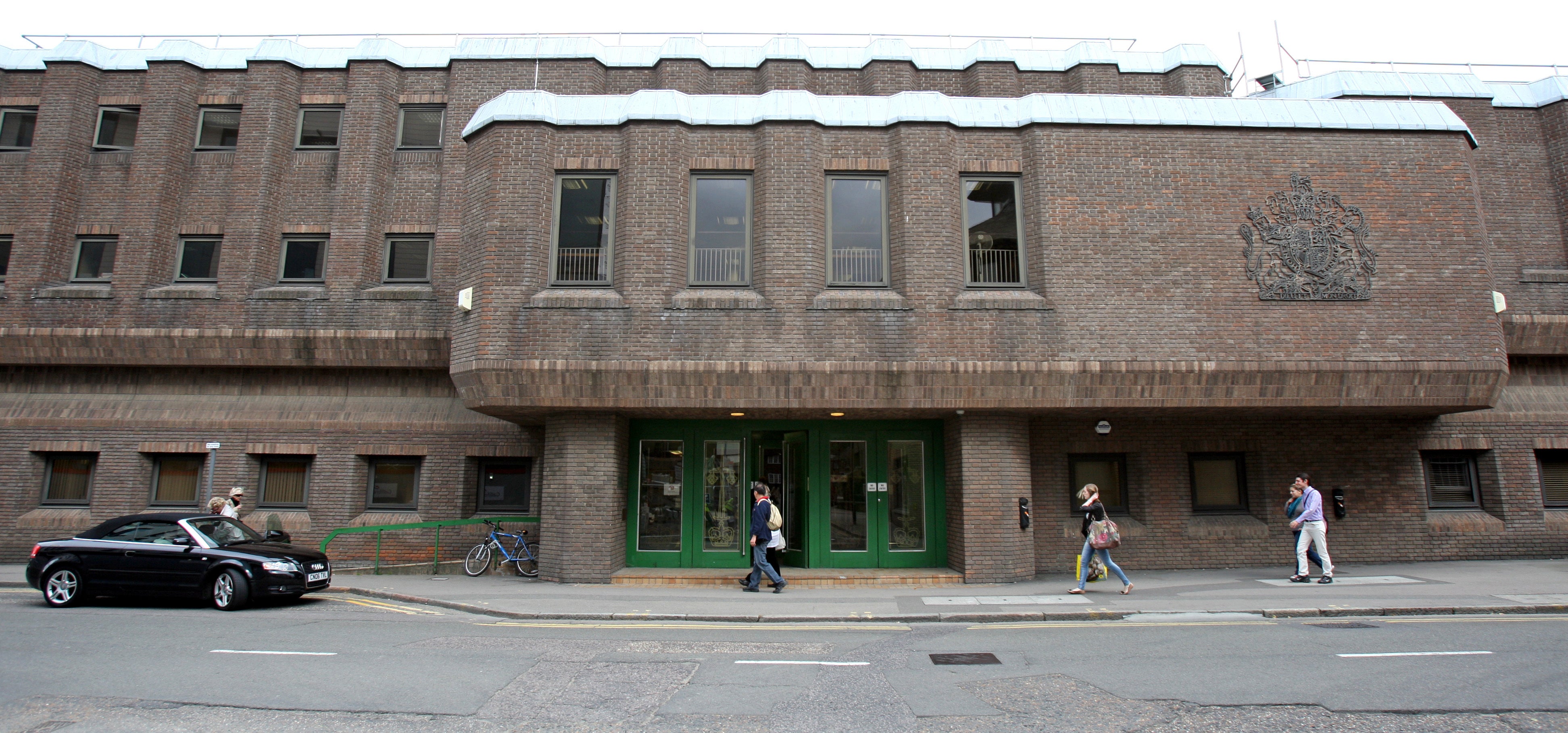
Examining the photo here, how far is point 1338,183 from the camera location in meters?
13.5

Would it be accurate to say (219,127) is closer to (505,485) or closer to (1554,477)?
(505,485)

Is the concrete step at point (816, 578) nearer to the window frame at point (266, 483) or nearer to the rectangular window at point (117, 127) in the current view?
the window frame at point (266, 483)

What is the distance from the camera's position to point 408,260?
16.8m

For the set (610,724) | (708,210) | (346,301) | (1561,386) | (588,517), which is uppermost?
(708,210)

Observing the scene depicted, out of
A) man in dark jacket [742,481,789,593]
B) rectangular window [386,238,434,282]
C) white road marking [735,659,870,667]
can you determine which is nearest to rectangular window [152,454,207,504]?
rectangular window [386,238,434,282]

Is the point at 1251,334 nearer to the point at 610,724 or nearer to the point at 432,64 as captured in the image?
the point at 610,724

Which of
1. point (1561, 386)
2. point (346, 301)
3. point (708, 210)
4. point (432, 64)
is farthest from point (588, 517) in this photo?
point (1561, 386)

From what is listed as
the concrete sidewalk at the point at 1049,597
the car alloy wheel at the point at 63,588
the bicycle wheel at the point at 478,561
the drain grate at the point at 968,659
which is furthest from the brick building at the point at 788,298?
the drain grate at the point at 968,659

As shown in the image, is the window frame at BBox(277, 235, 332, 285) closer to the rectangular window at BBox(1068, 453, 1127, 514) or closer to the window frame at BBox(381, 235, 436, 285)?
the window frame at BBox(381, 235, 436, 285)

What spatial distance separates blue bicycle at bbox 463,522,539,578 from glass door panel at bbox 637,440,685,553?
2.10 metres

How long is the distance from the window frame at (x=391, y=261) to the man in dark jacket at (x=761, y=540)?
8.90 meters

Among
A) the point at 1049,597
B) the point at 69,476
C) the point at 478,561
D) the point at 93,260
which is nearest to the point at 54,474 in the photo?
the point at 69,476

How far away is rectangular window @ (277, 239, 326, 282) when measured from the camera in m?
16.7

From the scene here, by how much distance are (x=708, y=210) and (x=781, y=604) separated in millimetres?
6715
